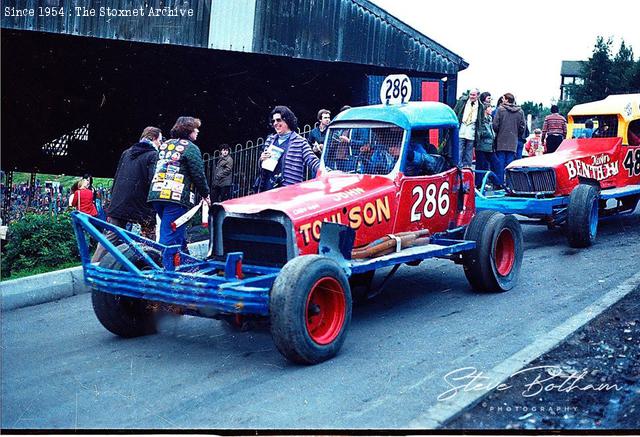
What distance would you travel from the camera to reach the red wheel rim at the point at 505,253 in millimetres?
7797

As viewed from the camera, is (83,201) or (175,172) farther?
(83,201)

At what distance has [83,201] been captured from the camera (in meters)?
9.42

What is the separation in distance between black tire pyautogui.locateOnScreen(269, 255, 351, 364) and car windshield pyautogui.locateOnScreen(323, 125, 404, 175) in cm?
174

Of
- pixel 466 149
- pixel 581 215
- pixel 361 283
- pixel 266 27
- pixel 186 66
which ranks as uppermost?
pixel 266 27

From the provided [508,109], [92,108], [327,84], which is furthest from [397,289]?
[92,108]

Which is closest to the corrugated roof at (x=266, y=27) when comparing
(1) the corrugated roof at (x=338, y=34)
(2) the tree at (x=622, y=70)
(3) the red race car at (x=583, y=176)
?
(1) the corrugated roof at (x=338, y=34)

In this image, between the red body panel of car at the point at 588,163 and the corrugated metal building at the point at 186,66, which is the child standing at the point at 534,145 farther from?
the red body panel of car at the point at 588,163

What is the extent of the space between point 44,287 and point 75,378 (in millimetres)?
2716

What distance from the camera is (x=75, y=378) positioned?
5.25m

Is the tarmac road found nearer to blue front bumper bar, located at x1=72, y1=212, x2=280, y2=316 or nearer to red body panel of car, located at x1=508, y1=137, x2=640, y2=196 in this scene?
blue front bumper bar, located at x1=72, y1=212, x2=280, y2=316

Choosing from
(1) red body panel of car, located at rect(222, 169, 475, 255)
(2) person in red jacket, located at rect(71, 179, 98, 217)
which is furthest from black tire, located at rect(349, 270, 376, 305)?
(2) person in red jacket, located at rect(71, 179, 98, 217)

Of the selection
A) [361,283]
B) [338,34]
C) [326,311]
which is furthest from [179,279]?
[338,34]

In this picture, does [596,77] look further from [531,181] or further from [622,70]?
[531,181]

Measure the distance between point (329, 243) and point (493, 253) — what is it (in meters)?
2.23
